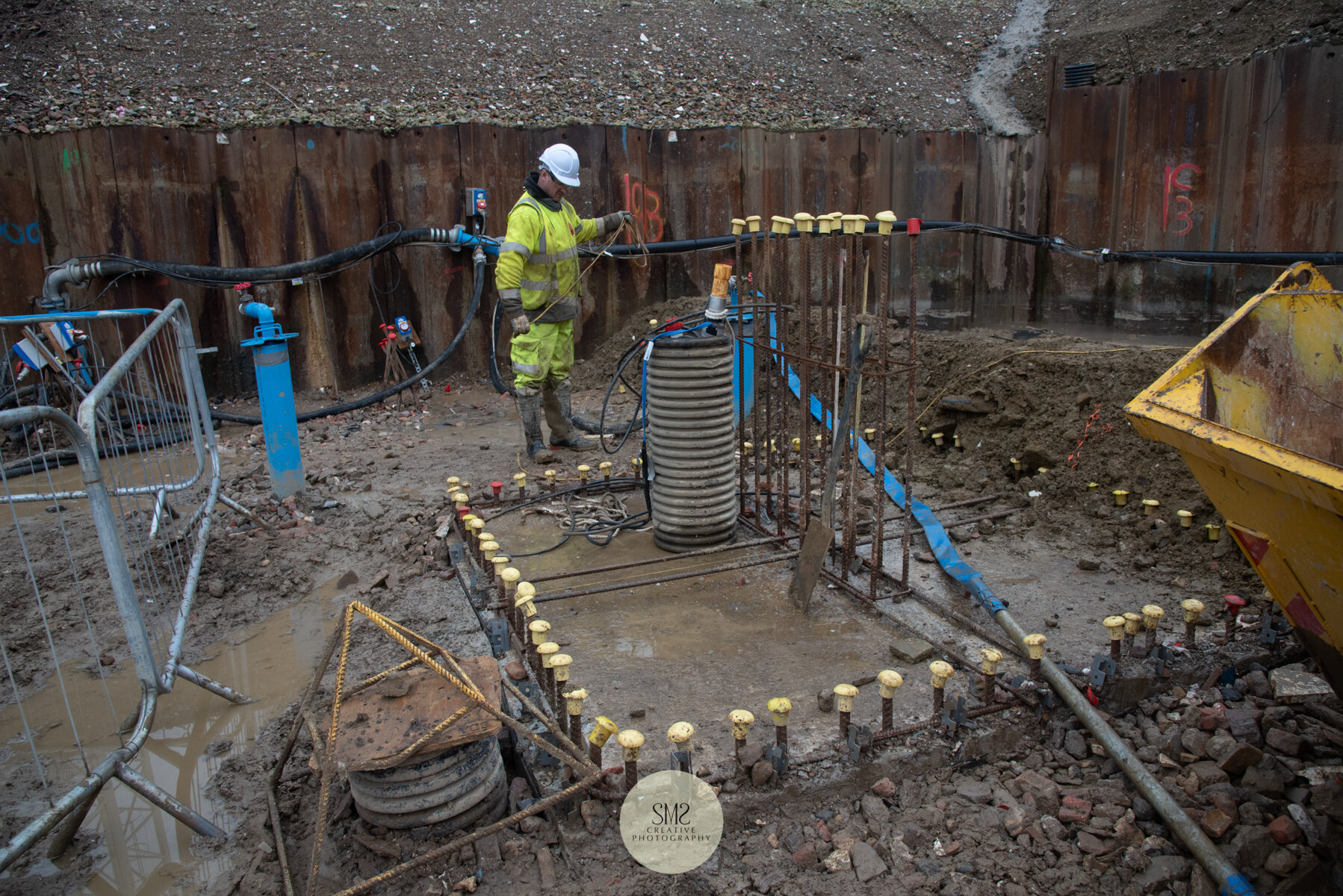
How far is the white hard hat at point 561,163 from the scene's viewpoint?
Result: 6.60 metres

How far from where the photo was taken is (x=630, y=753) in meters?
3.00

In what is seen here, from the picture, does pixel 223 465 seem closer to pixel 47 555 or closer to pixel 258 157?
Result: pixel 47 555

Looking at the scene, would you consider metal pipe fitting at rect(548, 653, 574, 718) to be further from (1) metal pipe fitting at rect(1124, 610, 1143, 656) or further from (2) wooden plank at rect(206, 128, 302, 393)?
(2) wooden plank at rect(206, 128, 302, 393)

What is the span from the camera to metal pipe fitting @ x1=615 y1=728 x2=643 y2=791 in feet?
9.56

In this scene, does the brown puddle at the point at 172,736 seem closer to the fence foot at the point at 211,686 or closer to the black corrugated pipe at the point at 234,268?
the fence foot at the point at 211,686

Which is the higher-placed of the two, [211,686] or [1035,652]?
[1035,652]

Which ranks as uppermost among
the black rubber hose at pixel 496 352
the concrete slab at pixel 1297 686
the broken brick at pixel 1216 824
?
the black rubber hose at pixel 496 352

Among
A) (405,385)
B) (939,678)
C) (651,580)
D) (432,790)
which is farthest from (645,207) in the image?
(432,790)

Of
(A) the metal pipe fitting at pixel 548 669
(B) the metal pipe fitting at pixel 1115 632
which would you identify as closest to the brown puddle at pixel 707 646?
(A) the metal pipe fitting at pixel 548 669

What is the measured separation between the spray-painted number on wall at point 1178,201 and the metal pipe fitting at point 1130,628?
5903 mm

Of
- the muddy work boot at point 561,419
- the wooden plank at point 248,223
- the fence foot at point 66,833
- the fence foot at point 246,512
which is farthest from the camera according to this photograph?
the wooden plank at point 248,223

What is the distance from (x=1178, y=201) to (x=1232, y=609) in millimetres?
5645

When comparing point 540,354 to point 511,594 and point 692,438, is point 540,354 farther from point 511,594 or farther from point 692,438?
point 511,594

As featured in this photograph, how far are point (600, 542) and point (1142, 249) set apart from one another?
650 cm
